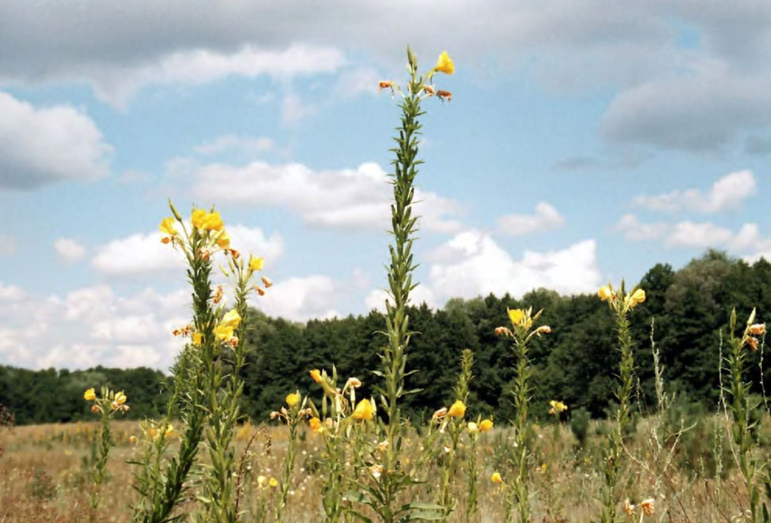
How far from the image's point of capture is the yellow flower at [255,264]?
127 inches

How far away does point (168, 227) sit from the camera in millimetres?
2441

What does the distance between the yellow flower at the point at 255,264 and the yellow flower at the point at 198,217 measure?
0.85 m

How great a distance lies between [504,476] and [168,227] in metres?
9.91

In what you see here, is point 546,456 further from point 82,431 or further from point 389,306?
point 82,431

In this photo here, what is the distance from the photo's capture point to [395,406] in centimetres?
232

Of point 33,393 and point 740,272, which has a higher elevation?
point 740,272

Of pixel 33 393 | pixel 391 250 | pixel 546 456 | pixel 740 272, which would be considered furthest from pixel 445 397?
pixel 391 250

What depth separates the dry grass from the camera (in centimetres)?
604

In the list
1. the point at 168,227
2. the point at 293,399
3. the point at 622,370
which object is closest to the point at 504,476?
the point at 622,370

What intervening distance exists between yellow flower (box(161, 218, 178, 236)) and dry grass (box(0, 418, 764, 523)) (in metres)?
2.21

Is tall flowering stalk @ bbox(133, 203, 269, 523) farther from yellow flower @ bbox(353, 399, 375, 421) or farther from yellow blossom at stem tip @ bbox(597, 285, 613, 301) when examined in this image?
yellow blossom at stem tip @ bbox(597, 285, 613, 301)

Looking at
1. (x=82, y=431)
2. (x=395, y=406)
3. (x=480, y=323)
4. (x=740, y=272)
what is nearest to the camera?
(x=395, y=406)

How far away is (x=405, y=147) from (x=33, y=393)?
123ft

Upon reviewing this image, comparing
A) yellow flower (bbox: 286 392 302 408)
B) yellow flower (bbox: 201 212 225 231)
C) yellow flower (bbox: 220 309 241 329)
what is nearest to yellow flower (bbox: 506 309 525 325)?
yellow flower (bbox: 286 392 302 408)
